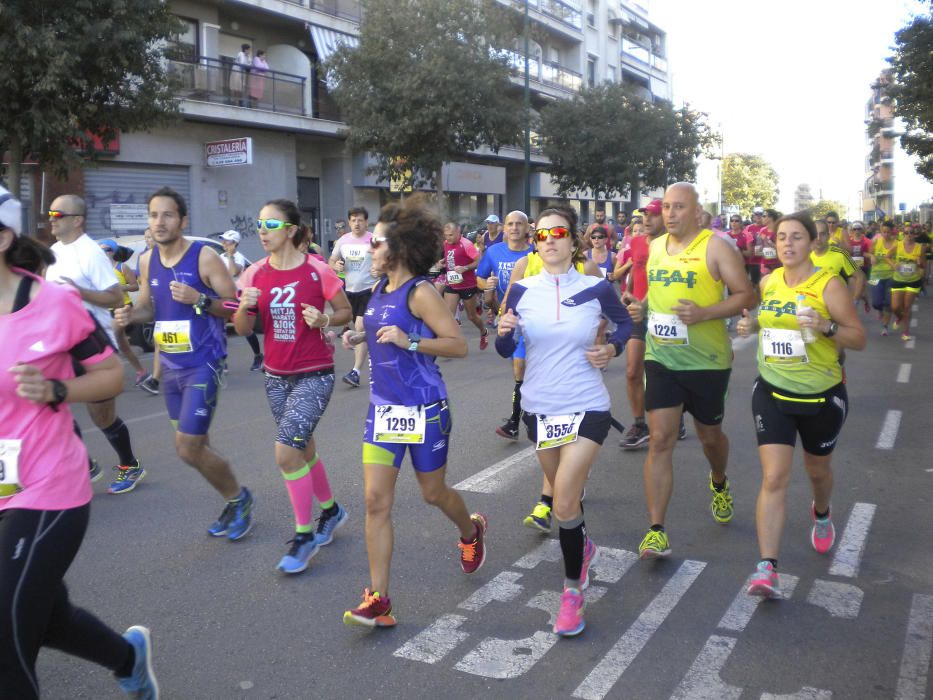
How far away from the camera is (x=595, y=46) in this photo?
49250mm

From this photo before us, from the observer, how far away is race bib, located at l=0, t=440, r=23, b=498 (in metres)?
2.54

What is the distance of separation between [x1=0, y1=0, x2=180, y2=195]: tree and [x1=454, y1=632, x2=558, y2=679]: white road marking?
12.1 m

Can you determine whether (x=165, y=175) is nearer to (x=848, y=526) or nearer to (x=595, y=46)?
(x=848, y=526)

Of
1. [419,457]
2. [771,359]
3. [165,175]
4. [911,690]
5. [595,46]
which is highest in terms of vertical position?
[595,46]

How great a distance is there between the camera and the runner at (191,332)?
16.1 feet

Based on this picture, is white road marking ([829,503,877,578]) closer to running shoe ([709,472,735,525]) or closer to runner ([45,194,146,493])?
running shoe ([709,472,735,525])

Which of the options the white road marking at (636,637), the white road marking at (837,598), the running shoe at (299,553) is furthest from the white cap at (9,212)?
the white road marking at (837,598)

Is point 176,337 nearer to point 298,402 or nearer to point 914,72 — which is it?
point 298,402

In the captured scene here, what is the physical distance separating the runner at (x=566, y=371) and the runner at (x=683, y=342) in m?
0.71

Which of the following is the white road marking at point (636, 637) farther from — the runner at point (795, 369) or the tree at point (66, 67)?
the tree at point (66, 67)

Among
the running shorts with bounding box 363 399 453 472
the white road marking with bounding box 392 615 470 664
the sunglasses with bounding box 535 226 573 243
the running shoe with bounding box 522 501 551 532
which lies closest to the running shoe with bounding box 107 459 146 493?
the running shoe with bounding box 522 501 551 532

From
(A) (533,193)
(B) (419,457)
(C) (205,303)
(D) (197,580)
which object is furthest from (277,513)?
(A) (533,193)

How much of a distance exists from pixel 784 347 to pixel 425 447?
190cm

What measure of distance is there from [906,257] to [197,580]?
13009 mm
